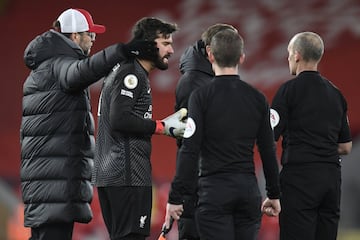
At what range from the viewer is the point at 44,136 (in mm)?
4883

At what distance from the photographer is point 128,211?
466 centimetres

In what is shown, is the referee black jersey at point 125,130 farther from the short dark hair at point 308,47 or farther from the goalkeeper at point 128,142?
the short dark hair at point 308,47

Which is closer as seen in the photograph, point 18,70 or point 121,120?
point 121,120

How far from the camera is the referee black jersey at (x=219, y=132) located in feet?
14.1

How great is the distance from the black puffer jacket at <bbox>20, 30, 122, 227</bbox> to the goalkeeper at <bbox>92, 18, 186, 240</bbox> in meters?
0.14

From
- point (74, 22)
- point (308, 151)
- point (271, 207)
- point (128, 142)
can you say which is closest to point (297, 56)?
point (308, 151)

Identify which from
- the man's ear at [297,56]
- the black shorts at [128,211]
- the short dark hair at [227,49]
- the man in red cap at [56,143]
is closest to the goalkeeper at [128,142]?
the black shorts at [128,211]

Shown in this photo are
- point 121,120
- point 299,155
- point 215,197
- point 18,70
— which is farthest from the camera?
point 18,70

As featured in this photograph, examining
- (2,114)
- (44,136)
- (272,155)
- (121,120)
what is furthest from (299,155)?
(2,114)

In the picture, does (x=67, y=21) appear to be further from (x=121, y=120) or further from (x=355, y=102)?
(x=355, y=102)

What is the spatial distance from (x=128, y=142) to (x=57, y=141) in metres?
0.38

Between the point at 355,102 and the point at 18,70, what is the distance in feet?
9.68

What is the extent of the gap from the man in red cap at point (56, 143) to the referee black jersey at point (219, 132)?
1.74 ft

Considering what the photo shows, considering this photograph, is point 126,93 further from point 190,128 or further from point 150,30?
point 190,128
